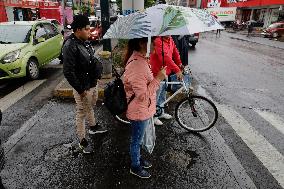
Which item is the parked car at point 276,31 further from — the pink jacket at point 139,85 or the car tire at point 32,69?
the pink jacket at point 139,85

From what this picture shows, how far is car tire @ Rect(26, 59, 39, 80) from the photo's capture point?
8.41m

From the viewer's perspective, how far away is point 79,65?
4012 millimetres

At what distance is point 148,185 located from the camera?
3684mm

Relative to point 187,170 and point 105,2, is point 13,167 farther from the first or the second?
point 105,2

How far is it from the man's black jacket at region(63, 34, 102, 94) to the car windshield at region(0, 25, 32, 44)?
5.52 metres

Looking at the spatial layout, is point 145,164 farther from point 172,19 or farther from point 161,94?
point 172,19

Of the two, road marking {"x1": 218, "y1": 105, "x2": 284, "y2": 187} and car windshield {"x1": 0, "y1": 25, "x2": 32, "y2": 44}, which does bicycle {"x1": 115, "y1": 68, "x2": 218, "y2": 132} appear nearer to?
road marking {"x1": 218, "y1": 105, "x2": 284, "y2": 187}

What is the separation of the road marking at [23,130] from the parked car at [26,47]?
2.28 meters

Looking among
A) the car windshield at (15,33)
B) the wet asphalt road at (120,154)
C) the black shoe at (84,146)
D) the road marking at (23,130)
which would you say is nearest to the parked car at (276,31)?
the wet asphalt road at (120,154)

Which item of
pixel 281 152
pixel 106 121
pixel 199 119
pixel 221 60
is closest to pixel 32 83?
pixel 106 121

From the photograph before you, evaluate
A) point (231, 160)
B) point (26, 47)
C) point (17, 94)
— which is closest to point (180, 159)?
point (231, 160)

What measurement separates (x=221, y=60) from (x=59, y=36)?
7466 mm

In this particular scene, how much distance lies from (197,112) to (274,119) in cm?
191

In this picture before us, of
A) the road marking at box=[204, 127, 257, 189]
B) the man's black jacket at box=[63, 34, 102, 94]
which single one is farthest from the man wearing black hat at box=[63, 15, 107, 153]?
the road marking at box=[204, 127, 257, 189]
